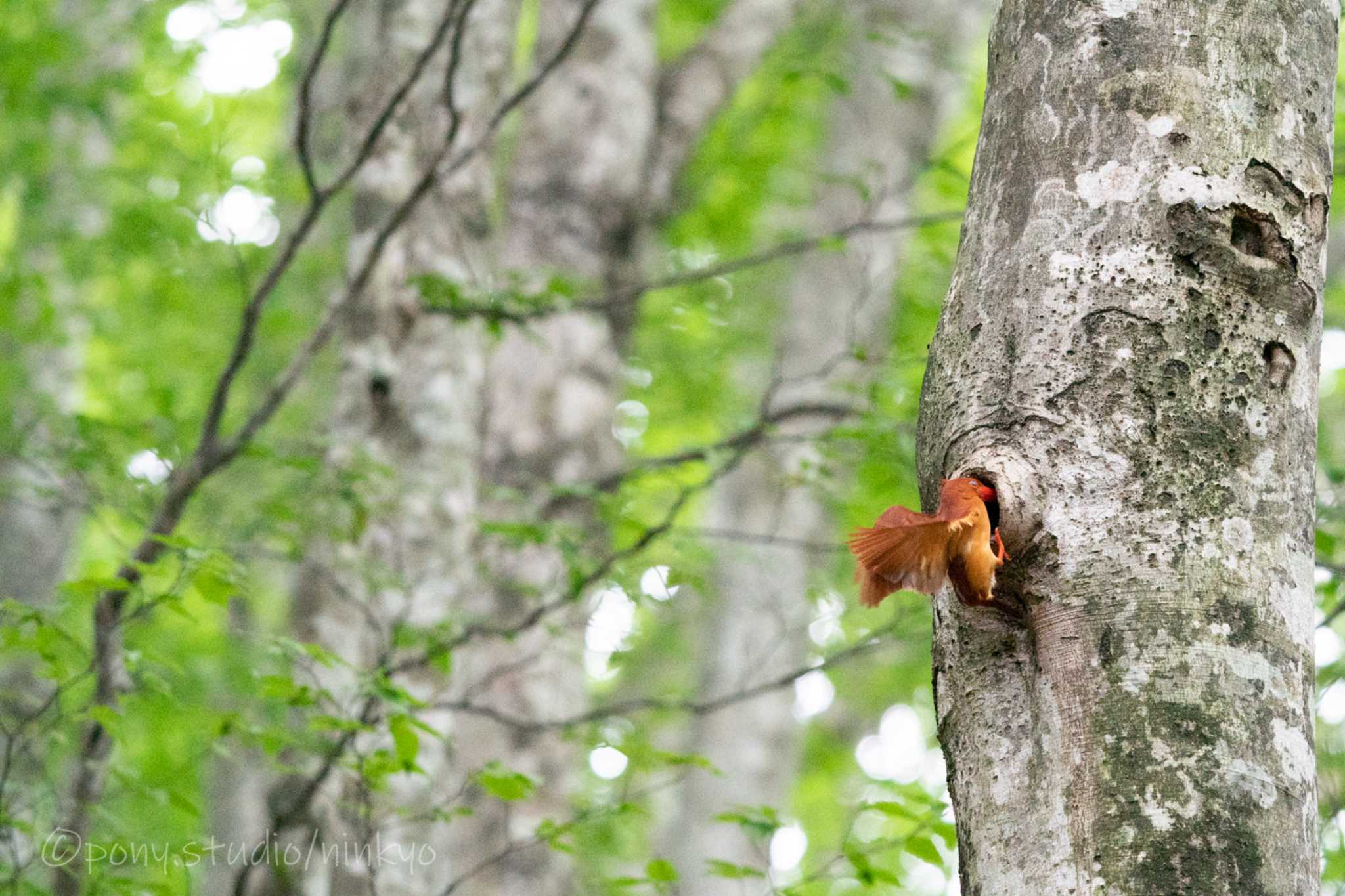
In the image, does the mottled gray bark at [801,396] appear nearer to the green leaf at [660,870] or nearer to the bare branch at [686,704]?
the bare branch at [686,704]

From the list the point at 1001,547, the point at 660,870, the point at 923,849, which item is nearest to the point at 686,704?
the point at 660,870

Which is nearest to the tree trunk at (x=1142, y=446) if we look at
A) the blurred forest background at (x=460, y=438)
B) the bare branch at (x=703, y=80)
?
the blurred forest background at (x=460, y=438)

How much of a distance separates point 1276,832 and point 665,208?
5.15 m

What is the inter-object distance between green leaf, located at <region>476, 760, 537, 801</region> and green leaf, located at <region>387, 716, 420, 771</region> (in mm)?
150

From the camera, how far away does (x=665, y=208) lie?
5996 mm

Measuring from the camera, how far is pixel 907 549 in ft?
3.96

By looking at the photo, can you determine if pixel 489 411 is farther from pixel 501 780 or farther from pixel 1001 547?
pixel 1001 547

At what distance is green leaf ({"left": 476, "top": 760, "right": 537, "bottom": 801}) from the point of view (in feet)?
8.18

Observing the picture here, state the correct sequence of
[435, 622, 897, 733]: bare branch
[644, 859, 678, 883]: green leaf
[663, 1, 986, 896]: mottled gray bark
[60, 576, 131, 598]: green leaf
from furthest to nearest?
[663, 1, 986, 896]: mottled gray bark
[435, 622, 897, 733]: bare branch
[644, 859, 678, 883]: green leaf
[60, 576, 131, 598]: green leaf

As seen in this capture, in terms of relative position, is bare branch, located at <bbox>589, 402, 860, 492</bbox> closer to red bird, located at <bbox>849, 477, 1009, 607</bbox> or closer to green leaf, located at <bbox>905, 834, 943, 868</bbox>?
green leaf, located at <bbox>905, 834, 943, 868</bbox>

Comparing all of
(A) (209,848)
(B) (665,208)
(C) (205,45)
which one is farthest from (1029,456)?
(C) (205,45)

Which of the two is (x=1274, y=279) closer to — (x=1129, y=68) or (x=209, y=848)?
(x=1129, y=68)

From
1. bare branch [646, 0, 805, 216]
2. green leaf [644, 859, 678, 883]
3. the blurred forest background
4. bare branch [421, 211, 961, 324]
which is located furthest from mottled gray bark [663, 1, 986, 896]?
green leaf [644, 859, 678, 883]

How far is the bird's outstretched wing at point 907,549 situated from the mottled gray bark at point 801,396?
15.5 feet
